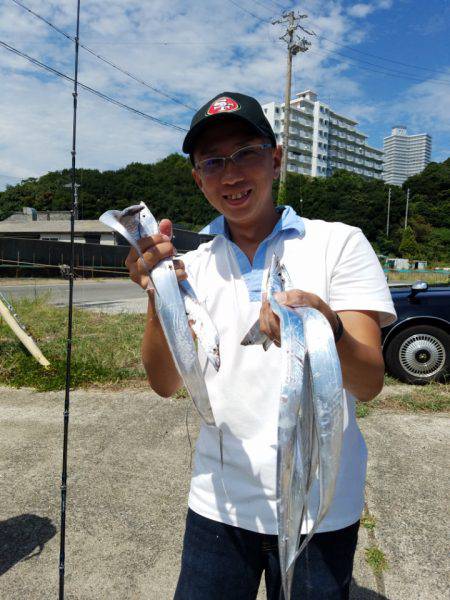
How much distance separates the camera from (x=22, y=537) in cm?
292

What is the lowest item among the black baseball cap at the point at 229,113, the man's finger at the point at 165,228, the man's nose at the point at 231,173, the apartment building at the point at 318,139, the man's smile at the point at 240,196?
the man's finger at the point at 165,228

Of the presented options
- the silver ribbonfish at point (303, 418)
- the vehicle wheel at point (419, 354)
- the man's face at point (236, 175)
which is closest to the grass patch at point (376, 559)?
the silver ribbonfish at point (303, 418)

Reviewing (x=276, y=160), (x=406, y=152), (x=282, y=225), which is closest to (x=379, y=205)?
(x=276, y=160)

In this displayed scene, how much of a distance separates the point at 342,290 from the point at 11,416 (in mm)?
4526

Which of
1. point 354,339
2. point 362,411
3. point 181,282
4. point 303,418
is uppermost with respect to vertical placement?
point 181,282

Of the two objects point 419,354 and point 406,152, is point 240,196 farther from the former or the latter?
point 406,152

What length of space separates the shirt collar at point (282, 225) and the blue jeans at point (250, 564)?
3.20 feet

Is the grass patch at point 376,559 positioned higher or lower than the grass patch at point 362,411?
lower

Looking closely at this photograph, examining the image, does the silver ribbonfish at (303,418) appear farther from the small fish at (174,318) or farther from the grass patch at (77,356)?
the grass patch at (77,356)

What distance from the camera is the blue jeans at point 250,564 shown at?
1366mm

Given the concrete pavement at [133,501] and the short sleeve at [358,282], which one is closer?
the short sleeve at [358,282]

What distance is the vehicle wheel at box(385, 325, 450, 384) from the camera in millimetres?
5520

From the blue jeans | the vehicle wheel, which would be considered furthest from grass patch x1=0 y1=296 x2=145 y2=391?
the blue jeans

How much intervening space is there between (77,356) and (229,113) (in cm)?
577
